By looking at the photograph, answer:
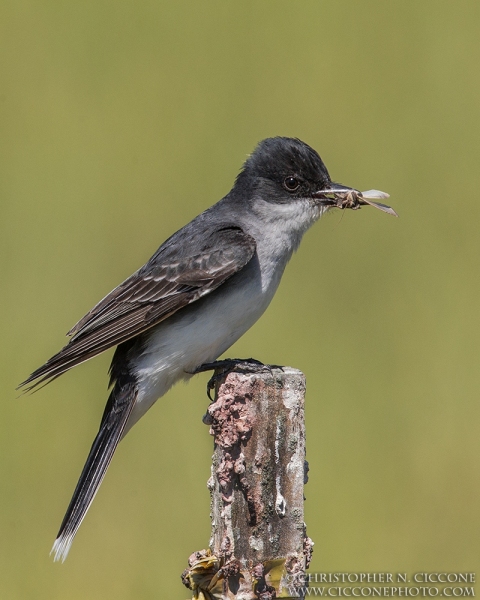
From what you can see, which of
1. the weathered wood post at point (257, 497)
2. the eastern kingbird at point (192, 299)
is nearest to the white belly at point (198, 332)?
the eastern kingbird at point (192, 299)

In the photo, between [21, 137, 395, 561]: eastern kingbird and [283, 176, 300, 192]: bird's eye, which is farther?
[283, 176, 300, 192]: bird's eye

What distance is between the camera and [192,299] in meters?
5.67

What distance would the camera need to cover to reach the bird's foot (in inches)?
191

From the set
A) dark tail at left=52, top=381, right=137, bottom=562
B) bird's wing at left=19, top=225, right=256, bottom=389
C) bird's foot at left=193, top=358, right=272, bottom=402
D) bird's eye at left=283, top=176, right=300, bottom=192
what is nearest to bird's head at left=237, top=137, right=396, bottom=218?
bird's eye at left=283, top=176, right=300, bottom=192

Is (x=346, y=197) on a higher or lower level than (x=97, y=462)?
higher

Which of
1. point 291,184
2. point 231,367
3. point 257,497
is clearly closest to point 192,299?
point 231,367

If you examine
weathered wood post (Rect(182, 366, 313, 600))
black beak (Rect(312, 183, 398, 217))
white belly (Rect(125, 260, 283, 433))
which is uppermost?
black beak (Rect(312, 183, 398, 217))

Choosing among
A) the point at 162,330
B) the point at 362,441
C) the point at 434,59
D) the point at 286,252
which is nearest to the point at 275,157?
the point at 286,252

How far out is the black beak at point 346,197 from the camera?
6.00 metres

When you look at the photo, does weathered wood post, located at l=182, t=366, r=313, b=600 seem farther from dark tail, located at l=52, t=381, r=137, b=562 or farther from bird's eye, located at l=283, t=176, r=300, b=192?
bird's eye, located at l=283, t=176, r=300, b=192

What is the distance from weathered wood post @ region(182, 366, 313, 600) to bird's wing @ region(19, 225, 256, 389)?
1.39 meters

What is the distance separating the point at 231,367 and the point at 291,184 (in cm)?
146

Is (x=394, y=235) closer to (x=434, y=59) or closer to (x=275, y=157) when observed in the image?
(x=434, y=59)

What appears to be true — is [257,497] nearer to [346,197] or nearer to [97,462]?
[97,462]
